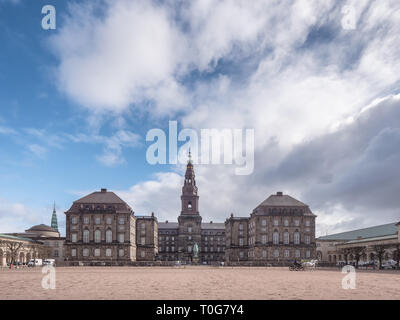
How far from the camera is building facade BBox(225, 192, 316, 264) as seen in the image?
291 ft

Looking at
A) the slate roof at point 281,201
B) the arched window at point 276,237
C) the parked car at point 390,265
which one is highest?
the slate roof at point 281,201

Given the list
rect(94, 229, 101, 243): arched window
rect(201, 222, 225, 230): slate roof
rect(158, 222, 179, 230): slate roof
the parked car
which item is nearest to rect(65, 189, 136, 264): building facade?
rect(94, 229, 101, 243): arched window

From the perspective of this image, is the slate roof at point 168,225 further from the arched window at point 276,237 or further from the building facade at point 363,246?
the arched window at point 276,237

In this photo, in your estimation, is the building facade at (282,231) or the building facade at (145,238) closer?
the building facade at (282,231)

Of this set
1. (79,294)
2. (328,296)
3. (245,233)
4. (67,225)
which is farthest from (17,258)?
(328,296)

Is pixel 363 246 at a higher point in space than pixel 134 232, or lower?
lower

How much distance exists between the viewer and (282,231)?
295 ft

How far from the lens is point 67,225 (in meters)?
86.7

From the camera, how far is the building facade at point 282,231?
88.6 metres

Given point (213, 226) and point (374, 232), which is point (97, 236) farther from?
point (213, 226)

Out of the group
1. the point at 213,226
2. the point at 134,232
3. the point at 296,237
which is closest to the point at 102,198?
the point at 134,232

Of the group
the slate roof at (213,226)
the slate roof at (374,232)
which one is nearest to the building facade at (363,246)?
the slate roof at (374,232)
